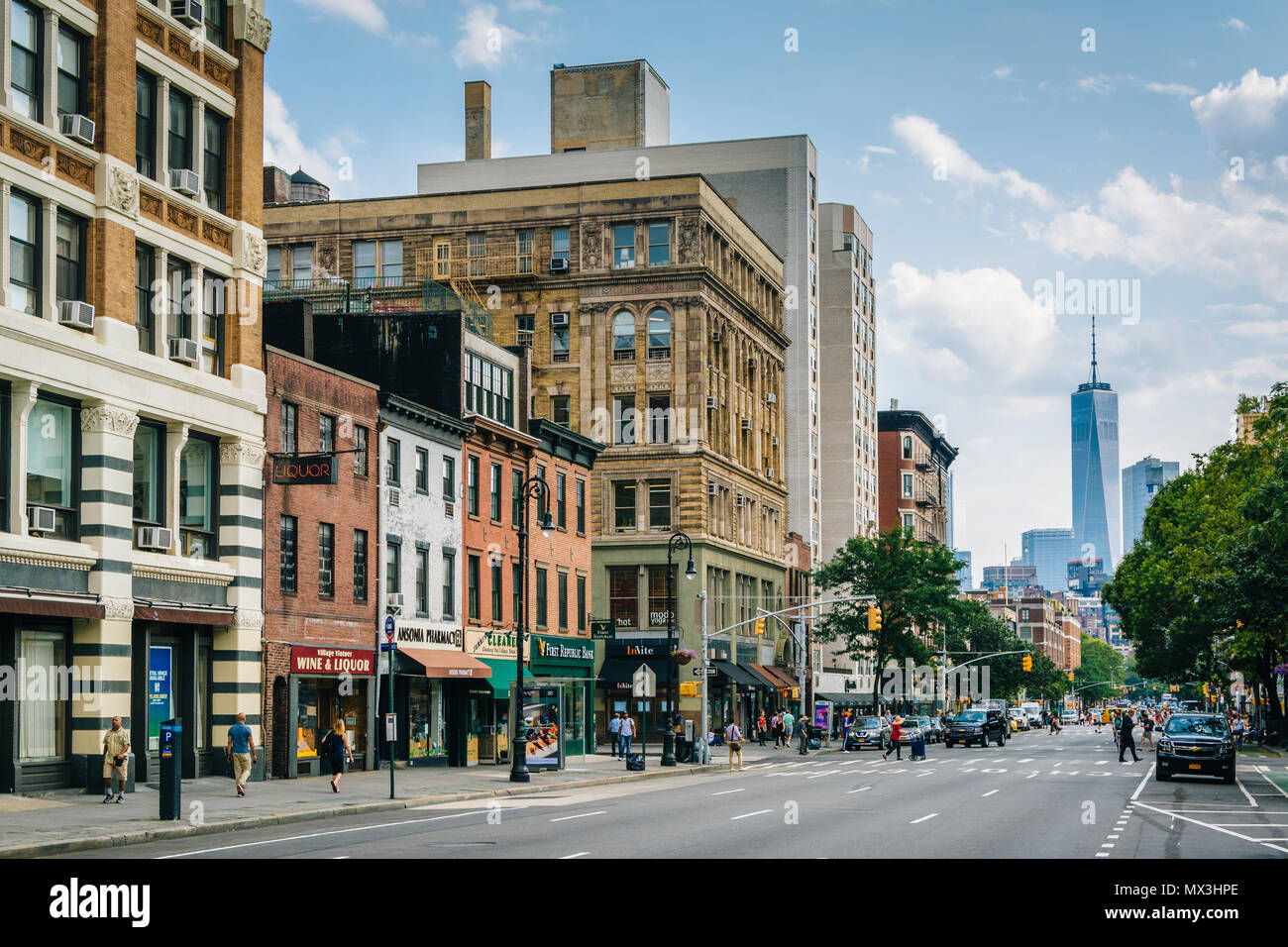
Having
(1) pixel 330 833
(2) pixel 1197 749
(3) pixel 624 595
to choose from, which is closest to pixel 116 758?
(1) pixel 330 833

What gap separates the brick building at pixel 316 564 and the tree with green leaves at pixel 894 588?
48.3m

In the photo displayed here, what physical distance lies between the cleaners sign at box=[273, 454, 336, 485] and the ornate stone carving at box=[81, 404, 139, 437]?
6.36 m

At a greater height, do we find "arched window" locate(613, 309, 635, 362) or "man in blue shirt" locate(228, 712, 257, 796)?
"arched window" locate(613, 309, 635, 362)

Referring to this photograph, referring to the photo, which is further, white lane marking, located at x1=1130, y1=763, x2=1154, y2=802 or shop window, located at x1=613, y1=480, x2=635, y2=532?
shop window, located at x1=613, y1=480, x2=635, y2=532

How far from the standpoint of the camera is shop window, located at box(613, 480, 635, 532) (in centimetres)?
7425

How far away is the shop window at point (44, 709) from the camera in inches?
1171

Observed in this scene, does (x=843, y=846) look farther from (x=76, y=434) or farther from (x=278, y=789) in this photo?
(x=76, y=434)

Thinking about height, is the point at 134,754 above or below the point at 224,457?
below

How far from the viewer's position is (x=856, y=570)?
292ft

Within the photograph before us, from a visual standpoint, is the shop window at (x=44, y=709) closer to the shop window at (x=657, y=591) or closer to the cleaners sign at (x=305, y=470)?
the cleaners sign at (x=305, y=470)

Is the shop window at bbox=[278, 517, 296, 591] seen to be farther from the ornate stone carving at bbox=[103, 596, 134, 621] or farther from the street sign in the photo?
the street sign

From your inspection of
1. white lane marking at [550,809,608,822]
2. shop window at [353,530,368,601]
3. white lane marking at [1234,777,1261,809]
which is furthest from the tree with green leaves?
white lane marking at [550,809,608,822]
